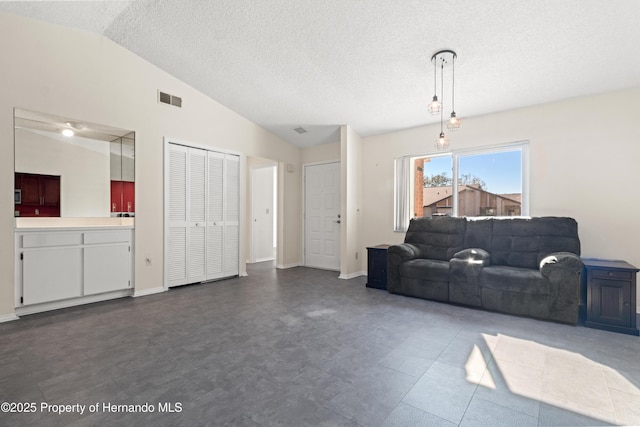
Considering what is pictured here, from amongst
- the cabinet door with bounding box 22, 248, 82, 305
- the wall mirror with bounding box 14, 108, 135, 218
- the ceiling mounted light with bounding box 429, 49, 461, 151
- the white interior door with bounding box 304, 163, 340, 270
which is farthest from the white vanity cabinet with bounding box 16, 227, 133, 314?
the ceiling mounted light with bounding box 429, 49, 461, 151

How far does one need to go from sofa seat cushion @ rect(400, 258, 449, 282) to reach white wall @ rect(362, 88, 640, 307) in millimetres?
1502

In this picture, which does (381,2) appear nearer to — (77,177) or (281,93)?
(281,93)

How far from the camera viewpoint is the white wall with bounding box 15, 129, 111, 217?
365cm

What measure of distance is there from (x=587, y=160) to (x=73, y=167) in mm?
6640

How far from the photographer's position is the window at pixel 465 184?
4.28m

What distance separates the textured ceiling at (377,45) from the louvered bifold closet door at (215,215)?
117 centimetres

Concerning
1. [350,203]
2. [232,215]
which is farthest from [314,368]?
[232,215]

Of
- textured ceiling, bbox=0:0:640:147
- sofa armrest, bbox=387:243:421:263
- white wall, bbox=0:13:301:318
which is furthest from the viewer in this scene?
sofa armrest, bbox=387:243:421:263

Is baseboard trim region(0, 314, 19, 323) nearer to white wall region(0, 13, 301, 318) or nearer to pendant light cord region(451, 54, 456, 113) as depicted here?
white wall region(0, 13, 301, 318)

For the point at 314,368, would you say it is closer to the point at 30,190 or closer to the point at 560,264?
the point at 560,264

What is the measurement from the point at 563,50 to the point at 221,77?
4.03m

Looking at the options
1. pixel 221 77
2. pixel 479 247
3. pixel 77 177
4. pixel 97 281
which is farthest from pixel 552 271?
pixel 77 177

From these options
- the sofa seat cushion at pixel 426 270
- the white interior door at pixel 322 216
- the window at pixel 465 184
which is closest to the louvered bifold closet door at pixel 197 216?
the white interior door at pixel 322 216

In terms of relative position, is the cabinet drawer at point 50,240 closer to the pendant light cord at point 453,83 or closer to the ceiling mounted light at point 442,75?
the ceiling mounted light at point 442,75
